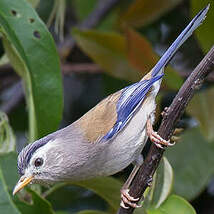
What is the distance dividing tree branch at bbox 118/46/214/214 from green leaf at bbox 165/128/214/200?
1.09 meters

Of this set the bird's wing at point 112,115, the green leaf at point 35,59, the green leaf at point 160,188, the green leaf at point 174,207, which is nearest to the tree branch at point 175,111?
the green leaf at point 174,207

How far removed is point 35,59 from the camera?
9.57 feet

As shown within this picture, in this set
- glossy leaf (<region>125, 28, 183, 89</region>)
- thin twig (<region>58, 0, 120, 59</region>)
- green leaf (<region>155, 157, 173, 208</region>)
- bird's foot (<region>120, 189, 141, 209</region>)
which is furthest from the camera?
thin twig (<region>58, 0, 120, 59</region>)

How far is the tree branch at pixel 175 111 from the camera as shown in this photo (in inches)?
91.0

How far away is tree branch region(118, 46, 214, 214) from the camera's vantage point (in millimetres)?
2312

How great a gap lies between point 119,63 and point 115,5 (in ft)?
2.23

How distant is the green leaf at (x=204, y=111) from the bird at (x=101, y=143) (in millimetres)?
555

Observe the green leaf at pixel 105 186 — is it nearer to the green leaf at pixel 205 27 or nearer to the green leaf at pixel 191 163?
the green leaf at pixel 191 163

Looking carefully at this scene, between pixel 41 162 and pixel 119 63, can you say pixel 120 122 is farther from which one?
pixel 119 63

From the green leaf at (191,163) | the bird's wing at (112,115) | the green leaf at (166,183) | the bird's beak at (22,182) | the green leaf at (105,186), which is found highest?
the bird's wing at (112,115)

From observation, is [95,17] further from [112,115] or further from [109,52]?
[112,115]

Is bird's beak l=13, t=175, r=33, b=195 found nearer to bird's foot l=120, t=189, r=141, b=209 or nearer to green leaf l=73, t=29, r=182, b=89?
bird's foot l=120, t=189, r=141, b=209

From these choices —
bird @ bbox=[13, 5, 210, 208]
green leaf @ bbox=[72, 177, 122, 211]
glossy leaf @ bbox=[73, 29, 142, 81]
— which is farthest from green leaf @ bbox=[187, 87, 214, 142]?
green leaf @ bbox=[72, 177, 122, 211]

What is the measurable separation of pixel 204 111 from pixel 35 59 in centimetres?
114
